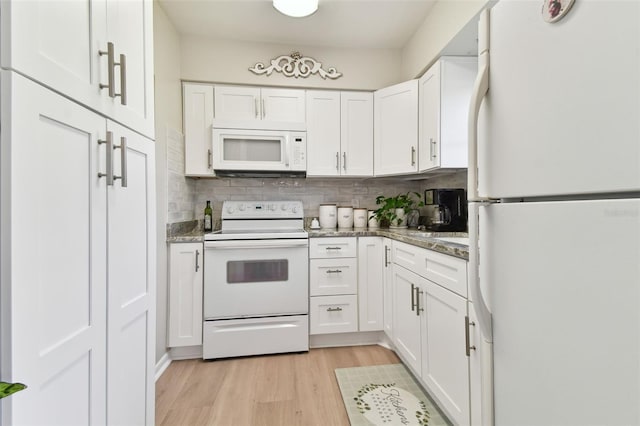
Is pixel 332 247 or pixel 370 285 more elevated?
pixel 332 247

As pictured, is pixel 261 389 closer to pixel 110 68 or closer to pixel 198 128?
pixel 110 68

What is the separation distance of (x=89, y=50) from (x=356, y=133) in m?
2.09

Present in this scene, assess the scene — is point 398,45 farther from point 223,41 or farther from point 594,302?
point 594,302

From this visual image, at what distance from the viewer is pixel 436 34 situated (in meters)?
2.02

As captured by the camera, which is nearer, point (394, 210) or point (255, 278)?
point (255, 278)

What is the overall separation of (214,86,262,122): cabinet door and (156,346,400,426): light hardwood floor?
6.37 feet

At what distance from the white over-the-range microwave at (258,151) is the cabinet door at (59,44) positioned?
151cm

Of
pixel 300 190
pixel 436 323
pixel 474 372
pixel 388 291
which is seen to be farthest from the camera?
pixel 300 190

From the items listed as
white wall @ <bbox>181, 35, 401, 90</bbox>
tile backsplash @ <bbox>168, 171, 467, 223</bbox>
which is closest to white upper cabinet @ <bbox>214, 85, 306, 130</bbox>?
white wall @ <bbox>181, 35, 401, 90</bbox>

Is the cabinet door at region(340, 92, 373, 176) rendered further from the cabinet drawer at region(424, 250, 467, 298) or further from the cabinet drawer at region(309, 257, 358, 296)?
the cabinet drawer at region(424, 250, 467, 298)

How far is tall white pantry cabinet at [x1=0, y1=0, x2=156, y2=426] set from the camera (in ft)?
1.82

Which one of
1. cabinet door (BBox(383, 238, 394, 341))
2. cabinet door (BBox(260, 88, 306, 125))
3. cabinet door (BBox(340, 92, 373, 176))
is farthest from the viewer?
cabinet door (BBox(340, 92, 373, 176))

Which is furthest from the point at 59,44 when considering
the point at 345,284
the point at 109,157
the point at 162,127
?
the point at 345,284

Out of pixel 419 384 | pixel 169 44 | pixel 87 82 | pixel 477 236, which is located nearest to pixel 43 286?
pixel 87 82
